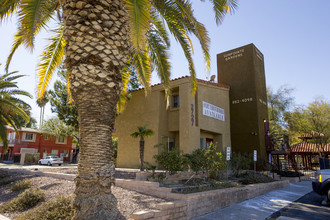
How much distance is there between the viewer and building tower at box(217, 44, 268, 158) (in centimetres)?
1850

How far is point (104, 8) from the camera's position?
197 inches

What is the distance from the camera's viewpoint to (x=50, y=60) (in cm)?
795

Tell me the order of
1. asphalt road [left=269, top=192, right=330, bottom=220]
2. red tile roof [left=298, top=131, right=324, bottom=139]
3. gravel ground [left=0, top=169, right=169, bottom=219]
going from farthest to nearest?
red tile roof [left=298, top=131, right=324, bottom=139], asphalt road [left=269, top=192, right=330, bottom=220], gravel ground [left=0, top=169, right=169, bottom=219]

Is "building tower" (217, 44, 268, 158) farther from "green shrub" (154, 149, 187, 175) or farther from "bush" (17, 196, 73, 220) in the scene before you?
"bush" (17, 196, 73, 220)

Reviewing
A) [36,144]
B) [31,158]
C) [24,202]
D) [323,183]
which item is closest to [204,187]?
[323,183]

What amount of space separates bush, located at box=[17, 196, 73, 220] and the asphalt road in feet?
19.1

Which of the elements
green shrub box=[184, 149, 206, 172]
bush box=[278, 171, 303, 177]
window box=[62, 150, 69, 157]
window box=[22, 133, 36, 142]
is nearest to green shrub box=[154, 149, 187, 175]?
green shrub box=[184, 149, 206, 172]

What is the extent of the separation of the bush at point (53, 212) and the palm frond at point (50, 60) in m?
3.99

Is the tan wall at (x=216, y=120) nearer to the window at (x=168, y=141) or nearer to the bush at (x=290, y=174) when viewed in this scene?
the window at (x=168, y=141)

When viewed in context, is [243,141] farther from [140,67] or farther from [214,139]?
[140,67]

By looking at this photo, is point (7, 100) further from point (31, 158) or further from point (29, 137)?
point (29, 137)

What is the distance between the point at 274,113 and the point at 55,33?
3246cm

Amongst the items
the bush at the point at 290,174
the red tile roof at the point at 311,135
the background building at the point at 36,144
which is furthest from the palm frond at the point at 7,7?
the background building at the point at 36,144

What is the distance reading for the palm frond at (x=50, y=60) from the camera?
7.72m
